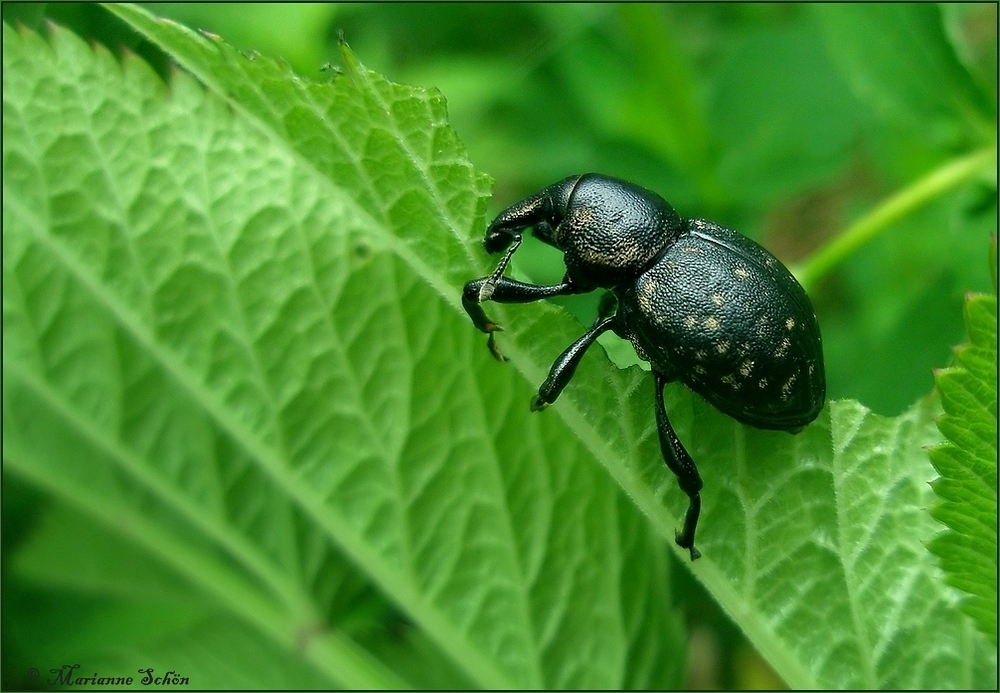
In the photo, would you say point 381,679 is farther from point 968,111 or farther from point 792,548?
point 968,111

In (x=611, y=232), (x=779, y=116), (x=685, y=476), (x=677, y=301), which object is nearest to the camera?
(x=685, y=476)

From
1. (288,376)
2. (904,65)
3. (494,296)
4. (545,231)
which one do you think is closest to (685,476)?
(494,296)

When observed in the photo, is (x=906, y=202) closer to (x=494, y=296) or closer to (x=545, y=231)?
(x=545, y=231)

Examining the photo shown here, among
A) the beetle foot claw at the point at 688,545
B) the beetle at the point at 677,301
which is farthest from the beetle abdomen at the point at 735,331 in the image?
the beetle foot claw at the point at 688,545

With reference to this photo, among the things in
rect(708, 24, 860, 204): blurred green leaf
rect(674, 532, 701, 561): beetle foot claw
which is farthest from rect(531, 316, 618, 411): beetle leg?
rect(708, 24, 860, 204): blurred green leaf

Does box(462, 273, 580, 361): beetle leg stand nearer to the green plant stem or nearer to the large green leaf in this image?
the large green leaf

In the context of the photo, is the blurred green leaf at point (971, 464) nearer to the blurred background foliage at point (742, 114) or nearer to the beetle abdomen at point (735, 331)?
the beetle abdomen at point (735, 331)
